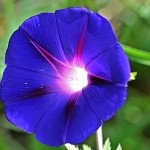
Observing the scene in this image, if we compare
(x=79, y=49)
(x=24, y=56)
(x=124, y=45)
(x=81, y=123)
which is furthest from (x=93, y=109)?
(x=124, y=45)

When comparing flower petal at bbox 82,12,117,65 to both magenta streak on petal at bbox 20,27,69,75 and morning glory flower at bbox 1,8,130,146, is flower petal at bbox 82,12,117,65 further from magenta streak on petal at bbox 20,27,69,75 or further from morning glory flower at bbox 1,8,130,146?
magenta streak on petal at bbox 20,27,69,75

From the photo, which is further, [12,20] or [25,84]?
[12,20]

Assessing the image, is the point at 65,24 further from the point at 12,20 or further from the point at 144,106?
the point at 144,106

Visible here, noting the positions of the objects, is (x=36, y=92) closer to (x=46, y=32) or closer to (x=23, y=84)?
(x=23, y=84)

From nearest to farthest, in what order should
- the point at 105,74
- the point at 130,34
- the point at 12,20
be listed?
1. the point at 105,74
2. the point at 12,20
3. the point at 130,34

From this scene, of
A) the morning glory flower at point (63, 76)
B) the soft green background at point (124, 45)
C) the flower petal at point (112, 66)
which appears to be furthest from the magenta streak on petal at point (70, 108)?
the soft green background at point (124, 45)

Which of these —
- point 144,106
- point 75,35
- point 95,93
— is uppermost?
point 75,35

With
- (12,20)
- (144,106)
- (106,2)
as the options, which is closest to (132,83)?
(144,106)

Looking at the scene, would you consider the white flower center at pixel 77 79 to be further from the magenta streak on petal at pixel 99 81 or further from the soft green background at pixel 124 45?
the soft green background at pixel 124 45
